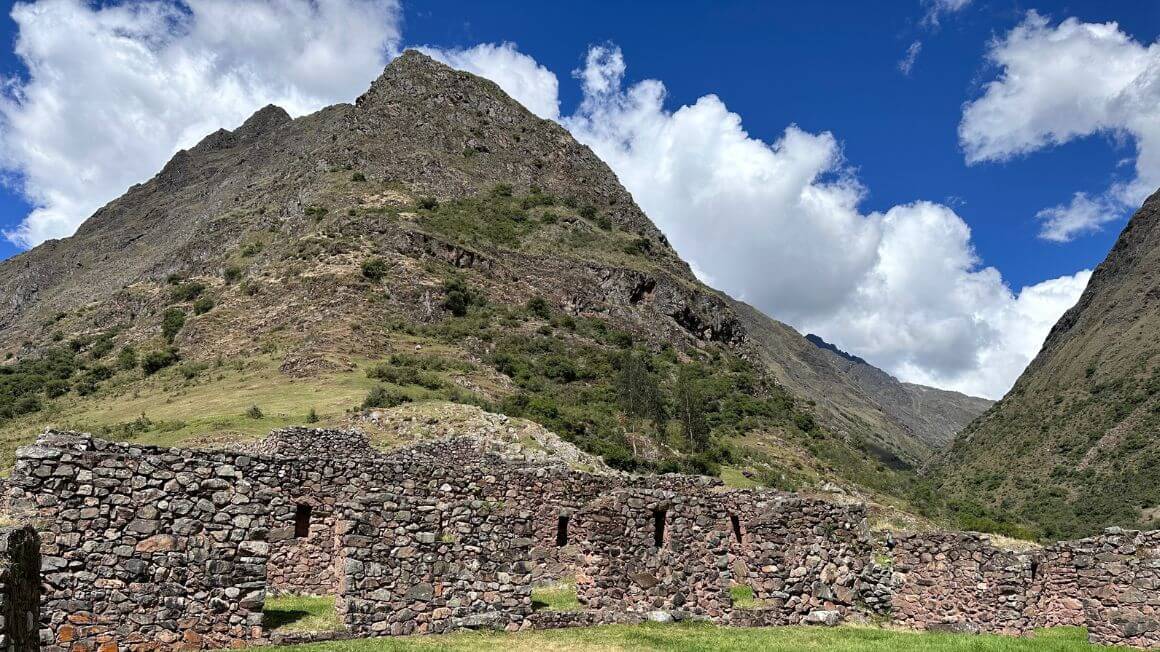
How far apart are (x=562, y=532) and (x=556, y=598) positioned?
231 cm

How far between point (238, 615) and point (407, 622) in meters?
2.39

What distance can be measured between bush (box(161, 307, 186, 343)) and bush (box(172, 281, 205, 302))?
439 centimetres

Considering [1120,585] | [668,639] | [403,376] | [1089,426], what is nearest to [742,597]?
[668,639]

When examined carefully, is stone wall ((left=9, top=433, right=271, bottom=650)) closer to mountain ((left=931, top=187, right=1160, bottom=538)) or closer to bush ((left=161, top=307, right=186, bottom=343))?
bush ((left=161, top=307, right=186, bottom=343))

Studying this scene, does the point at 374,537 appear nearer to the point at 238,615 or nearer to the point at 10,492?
the point at 238,615

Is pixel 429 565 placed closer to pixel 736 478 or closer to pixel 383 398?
pixel 383 398

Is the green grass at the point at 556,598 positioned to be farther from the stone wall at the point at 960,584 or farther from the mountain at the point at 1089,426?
the mountain at the point at 1089,426

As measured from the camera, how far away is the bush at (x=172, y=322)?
226 feet

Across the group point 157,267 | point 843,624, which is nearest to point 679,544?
point 843,624

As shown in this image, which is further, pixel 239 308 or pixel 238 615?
pixel 239 308

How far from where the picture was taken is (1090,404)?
11338 cm

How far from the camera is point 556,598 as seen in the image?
46.5ft

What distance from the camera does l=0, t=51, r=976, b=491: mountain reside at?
49.8 meters

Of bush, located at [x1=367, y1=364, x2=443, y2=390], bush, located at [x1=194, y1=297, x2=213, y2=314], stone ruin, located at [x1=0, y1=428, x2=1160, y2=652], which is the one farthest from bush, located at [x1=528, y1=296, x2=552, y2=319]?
stone ruin, located at [x1=0, y1=428, x2=1160, y2=652]
